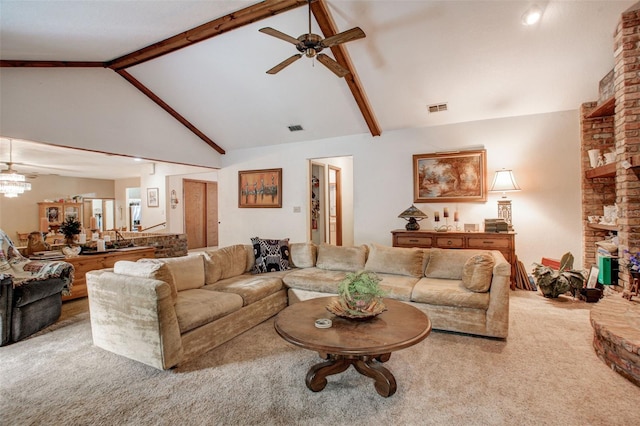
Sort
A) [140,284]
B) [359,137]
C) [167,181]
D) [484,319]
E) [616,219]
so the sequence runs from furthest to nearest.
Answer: [167,181]
[359,137]
[616,219]
[484,319]
[140,284]

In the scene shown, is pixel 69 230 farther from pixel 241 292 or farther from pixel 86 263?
pixel 241 292

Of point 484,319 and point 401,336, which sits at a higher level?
point 401,336

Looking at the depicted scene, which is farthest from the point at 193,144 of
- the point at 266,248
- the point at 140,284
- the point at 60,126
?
the point at 140,284

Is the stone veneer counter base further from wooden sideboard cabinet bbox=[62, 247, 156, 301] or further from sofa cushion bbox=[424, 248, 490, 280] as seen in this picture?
wooden sideboard cabinet bbox=[62, 247, 156, 301]

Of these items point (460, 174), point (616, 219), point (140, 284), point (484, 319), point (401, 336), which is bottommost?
point (484, 319)

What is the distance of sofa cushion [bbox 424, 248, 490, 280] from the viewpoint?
349 centimetres

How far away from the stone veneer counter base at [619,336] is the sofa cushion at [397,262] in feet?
5.21

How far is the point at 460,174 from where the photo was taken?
16.6ft

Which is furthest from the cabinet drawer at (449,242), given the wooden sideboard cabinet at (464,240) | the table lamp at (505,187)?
the table lamp at (505,187)

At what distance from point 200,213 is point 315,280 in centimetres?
651

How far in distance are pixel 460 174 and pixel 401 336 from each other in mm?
3843

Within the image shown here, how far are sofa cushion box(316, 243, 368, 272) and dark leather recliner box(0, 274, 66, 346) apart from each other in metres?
3.02

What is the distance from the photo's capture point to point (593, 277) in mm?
4039

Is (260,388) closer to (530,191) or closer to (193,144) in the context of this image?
(530,191)
